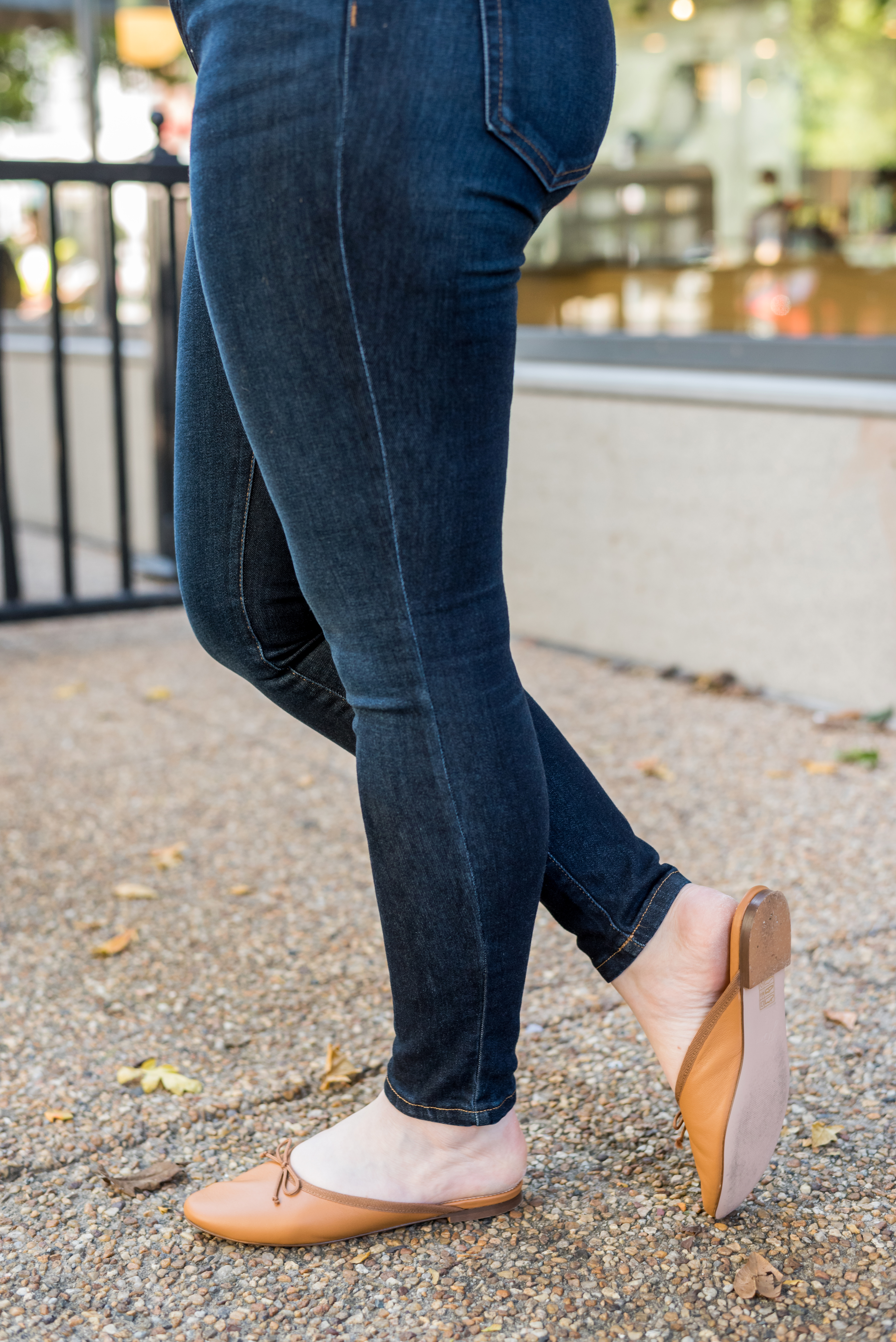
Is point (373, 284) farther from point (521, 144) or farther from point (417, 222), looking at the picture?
point (521, 144)

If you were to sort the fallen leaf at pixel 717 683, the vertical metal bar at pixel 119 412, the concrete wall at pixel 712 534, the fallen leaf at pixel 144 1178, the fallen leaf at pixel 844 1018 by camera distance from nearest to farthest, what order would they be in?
the fallen leaf at pixel 144 1178 < the fallen leaf at pixel 844 1018 < the concrete wall at pixel 712 534 < the fallen leaf at pixel 717 683 < the vertical metal bar at pixel 119 412

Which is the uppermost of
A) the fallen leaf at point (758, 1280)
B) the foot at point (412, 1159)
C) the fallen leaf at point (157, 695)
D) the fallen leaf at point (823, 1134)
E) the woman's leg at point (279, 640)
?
the woman's leg at point (279, 640)

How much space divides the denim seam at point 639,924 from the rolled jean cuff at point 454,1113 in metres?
0.18

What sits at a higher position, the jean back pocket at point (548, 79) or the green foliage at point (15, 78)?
the green foliage at point (15, 78)

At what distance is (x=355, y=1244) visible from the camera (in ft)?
4.78

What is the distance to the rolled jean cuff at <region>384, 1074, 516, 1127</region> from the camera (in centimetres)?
137

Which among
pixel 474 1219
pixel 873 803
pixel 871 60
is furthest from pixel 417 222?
pixel 871 60

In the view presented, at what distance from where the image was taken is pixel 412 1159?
4.60ft

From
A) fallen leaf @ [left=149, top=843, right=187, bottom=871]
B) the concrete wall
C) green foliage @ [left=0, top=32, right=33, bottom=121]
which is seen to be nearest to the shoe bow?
fallen leaf @ [left=149, top=843, right=187, bottom=871]

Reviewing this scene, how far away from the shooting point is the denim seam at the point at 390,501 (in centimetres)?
108

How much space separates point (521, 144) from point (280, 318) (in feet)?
0.79

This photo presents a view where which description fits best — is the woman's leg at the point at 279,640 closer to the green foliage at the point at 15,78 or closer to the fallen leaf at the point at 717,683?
the fallen leaf at the point at 717,683

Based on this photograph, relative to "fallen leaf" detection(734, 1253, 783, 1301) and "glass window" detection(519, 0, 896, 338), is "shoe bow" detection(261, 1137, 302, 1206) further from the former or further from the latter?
"glass window" detection(519, 0, 896, 338)

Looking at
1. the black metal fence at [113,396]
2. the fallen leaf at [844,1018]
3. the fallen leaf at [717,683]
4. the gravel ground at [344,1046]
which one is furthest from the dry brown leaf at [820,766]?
the black metal fence at [113,396]
